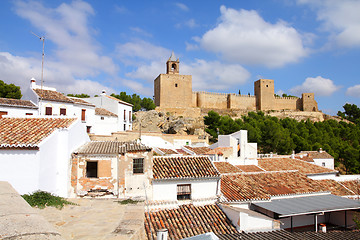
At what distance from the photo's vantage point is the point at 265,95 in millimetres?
65312

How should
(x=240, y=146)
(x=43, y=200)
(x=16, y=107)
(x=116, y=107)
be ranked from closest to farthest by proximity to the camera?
(x=43, y=200)
(x=16, y=107)
(x=240, y=146)
(x=116, y=107)

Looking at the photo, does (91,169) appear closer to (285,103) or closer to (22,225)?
(22,225)

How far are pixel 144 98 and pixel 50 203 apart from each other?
46.6 m

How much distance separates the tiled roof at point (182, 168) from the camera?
10.0 metres

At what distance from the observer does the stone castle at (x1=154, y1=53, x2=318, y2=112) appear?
5619cm

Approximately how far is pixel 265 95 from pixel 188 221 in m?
61.4

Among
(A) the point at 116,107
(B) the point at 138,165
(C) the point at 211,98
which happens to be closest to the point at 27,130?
(B) the point at 138,165

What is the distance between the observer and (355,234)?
8.97 meters

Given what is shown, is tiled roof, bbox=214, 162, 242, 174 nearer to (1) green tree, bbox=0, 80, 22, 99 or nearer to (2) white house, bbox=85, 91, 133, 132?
(2) white house, bbox=85, 91, 133, 132

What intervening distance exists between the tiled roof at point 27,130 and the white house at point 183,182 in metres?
3.98

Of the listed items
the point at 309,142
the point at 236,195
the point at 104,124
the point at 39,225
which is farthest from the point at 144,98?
the point at 39,225

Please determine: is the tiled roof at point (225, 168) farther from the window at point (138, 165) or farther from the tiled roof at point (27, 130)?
the tiled roof at point (27, 130)

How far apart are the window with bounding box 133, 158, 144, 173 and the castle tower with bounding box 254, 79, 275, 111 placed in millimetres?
60003

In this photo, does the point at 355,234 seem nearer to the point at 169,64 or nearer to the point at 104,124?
the point at 104,124
